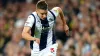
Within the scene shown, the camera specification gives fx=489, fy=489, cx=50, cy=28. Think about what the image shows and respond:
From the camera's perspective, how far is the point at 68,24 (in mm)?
17000

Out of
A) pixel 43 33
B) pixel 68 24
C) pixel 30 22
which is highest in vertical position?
pixel 30 22

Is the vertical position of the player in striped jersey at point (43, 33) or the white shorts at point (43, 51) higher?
the player in striped jersey at point (43, 33)

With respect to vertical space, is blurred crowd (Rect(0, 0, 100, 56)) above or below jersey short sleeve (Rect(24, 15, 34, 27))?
below

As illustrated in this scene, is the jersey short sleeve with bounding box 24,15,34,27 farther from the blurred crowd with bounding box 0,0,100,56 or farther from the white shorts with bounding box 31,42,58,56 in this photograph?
the blurred crowd with bounding box 0,0,100,56

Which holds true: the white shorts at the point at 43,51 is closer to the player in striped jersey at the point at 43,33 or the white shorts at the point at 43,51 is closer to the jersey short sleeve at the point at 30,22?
the player in striped jersey at the point at 43,33

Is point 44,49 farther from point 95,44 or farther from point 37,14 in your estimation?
point 95,44

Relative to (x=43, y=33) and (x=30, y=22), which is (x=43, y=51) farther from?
(x=30, y=22)

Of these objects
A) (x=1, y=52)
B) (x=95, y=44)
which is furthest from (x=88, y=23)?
(x=1, y=52)

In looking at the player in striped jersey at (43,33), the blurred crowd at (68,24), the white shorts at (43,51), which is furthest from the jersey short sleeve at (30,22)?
the blurred crowd at (68,24)

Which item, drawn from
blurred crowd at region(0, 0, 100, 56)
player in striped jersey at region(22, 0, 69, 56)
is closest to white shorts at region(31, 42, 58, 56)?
player in striped jersey at region(22, 0, 69, 56)

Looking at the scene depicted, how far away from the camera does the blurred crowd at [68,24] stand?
15.2m

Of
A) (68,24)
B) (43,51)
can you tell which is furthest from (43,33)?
(68,24)

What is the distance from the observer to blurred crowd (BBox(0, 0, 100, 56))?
15.2 m

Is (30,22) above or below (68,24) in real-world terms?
above
